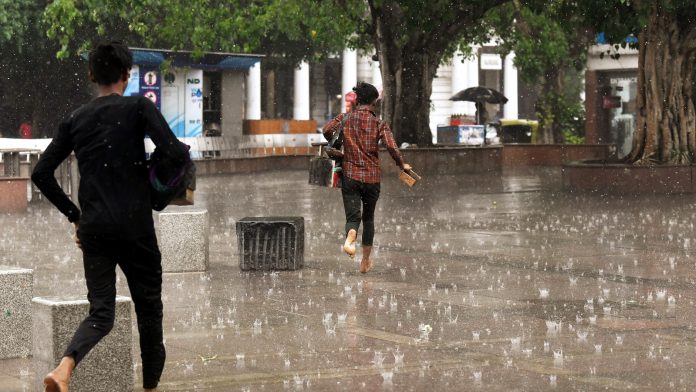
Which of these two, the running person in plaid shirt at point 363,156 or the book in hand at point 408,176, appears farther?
the book in hand at point 408,176

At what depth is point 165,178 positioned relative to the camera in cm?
648

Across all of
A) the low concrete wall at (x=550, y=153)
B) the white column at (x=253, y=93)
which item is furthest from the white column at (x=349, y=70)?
the low concrete wall at (x=550, y=153)

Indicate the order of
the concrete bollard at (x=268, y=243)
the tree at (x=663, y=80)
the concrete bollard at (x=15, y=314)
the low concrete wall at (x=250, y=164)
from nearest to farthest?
the concrete bollard at (x=15, y=314) < the concrete bollard at (x=268, y=243) < the tree at (x=663, y=80) < the low concrete wall at (x=250, y=164)

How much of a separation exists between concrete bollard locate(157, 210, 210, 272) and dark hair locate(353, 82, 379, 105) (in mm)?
1764

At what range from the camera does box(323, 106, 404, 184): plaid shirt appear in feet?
40.3

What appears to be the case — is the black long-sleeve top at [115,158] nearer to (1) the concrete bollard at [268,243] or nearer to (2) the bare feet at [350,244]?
(2) the bare feet at [350,244]

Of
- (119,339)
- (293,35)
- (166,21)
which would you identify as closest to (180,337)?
(119,339)

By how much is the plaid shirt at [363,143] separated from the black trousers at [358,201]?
0.05 metres

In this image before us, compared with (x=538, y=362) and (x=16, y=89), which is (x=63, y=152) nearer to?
(x=538, y=362)

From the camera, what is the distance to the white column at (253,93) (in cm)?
6016

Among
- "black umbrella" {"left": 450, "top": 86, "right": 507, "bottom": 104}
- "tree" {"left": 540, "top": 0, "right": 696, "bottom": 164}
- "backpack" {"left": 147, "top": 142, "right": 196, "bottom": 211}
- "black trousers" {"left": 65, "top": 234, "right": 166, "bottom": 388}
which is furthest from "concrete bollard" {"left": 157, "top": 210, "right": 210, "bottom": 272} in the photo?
"black umbrella" {"left": 450, "top": 86, "right": 507, "bottom": 104}

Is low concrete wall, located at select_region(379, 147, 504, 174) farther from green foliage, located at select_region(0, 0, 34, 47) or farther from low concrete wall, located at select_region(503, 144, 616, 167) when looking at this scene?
green foliage, located at select_region(0, 0, 34, 47)

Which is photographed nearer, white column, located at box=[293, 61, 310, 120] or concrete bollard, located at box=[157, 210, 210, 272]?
concrete bollard, located at box=[157, 210, 210, 272]

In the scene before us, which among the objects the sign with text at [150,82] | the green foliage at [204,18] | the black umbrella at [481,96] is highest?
the green foliage at [204,18]
